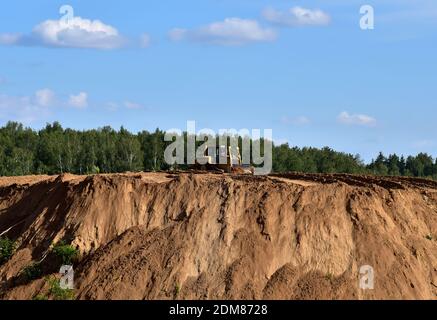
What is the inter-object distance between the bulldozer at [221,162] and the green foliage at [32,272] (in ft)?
46.0

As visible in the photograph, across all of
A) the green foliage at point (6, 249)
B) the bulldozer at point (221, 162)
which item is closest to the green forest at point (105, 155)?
the bulldozer at point (221, 162)

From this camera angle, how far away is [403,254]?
40375 mm

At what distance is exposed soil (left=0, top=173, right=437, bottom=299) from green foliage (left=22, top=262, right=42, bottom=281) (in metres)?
0.42

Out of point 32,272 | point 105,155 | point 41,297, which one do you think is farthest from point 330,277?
point 105,155

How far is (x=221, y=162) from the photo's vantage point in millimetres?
53750

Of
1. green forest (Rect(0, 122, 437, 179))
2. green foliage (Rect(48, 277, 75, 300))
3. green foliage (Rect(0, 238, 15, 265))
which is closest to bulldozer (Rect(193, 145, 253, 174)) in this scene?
Result: green foliage (Rect(0, 238, 15, 265))

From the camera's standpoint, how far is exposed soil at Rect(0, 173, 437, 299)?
126 ft

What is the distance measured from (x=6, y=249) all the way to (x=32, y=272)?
2.84 m

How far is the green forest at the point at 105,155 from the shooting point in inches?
3538

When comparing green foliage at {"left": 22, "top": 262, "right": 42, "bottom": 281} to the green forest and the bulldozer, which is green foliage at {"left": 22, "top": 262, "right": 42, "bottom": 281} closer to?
the bulldozer

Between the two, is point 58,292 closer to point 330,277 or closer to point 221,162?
point 330,277

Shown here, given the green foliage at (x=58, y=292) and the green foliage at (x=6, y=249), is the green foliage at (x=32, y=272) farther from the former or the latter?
the green foliage at (x=6, y=249)

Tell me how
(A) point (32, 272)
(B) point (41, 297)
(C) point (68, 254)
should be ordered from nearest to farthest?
(B) point (41, 297) < (C) point (68, 254) < (A) point (32, 272)
